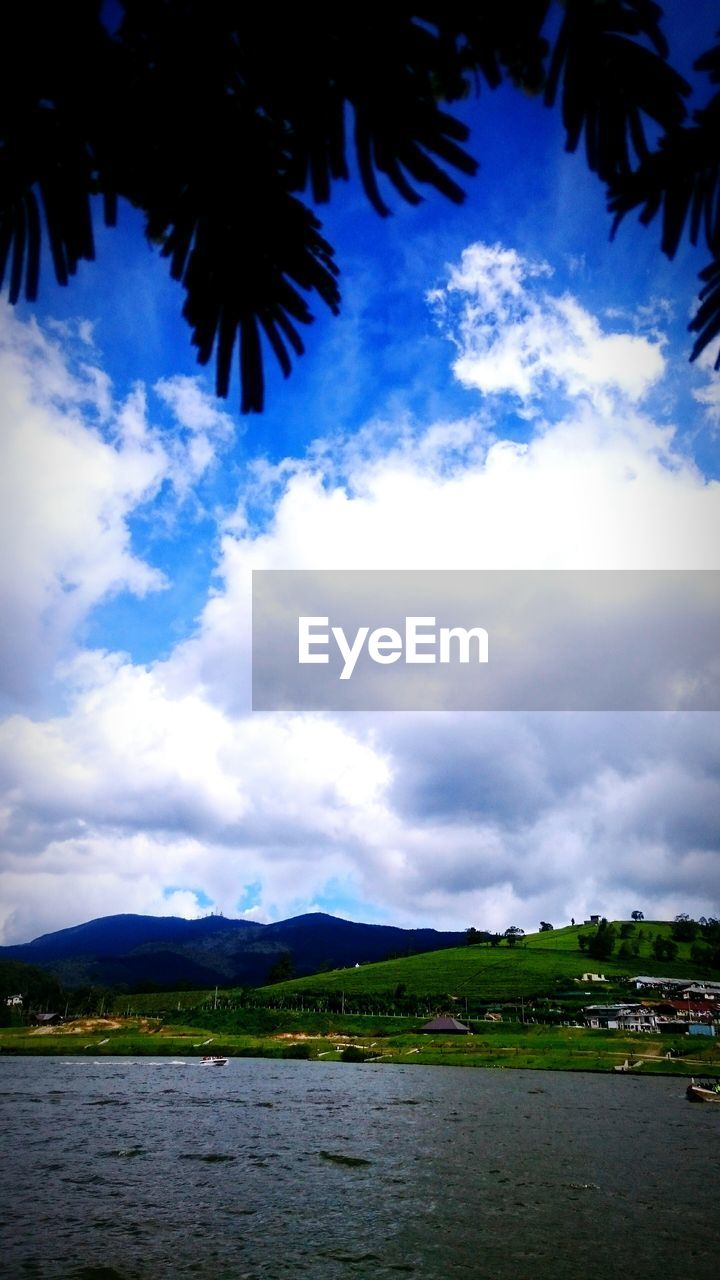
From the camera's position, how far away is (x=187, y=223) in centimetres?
239

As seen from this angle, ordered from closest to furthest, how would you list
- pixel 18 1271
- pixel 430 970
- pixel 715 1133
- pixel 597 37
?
pixel 597 37, pixel 18 1271, pixel 715 1133, pixel 430 970

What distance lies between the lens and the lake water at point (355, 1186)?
62.1 feet

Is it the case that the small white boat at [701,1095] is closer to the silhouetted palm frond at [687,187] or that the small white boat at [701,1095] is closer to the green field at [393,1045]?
the green field at [393,1045]

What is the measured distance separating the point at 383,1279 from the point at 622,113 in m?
22.4

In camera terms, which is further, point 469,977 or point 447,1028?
point 469,977

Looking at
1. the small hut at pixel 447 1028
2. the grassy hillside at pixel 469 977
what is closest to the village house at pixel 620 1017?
the grassy hillside at pixel 469 977

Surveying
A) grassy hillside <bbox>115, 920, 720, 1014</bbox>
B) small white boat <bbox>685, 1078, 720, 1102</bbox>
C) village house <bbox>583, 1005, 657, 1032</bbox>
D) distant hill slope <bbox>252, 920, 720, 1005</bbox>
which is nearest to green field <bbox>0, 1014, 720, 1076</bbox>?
village house <bbox>583, 1005, 657, 1032</bbox>

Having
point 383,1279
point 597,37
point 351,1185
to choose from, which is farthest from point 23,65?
point 351,1185

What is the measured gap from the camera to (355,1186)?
2681 centimetres

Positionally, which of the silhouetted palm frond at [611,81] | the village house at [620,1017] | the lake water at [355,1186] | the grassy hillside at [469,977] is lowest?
the grassy hillside at [469,977]

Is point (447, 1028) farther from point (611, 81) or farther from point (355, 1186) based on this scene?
point (611, 81)

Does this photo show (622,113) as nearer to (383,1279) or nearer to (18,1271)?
(383,1279)

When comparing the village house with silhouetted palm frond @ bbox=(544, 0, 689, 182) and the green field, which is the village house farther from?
silhouetted palm frond @ bbox=(544, 0, 689, 182)

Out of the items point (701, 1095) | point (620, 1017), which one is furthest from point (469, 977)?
point (701, 1095)
